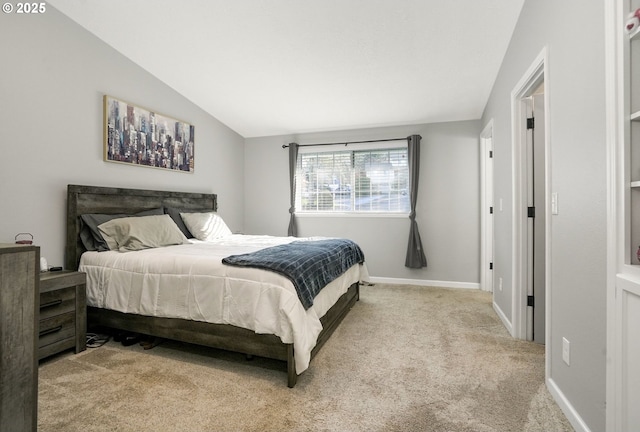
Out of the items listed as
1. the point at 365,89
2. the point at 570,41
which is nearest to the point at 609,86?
the point at 570,41

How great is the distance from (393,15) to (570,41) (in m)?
1.39

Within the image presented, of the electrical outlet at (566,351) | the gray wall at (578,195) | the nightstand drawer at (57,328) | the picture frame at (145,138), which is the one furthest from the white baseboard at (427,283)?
the nightstand drawer at (57,328)

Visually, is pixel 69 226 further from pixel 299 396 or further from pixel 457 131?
pixel 457 131

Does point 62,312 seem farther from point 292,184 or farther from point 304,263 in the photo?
point 292,184

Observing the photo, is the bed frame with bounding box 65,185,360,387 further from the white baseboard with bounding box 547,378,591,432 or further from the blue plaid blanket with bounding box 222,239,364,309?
the white baseboard with bounding box 547,378,591,432

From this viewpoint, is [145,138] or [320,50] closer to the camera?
[320,50]

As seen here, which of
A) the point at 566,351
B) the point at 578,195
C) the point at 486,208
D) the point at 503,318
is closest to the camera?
the point at 578,195

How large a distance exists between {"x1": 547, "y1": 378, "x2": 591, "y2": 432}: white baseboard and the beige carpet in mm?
34

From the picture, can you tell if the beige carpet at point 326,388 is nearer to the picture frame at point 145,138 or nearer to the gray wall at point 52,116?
the gray wall at point 52,116

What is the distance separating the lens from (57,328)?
7.40 feet

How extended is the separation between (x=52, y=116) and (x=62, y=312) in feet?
5.47

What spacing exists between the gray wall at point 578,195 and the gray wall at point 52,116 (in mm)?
3452

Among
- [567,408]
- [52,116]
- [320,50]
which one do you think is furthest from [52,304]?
[567,408]

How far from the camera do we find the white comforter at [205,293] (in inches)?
75.4
